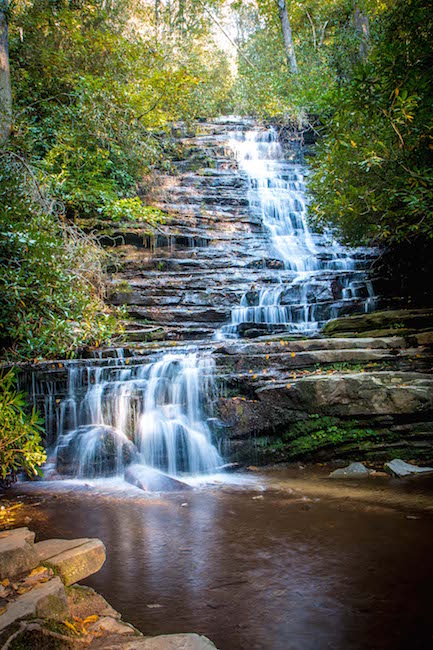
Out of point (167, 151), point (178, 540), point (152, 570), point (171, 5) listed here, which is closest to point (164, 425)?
point (178, 540)

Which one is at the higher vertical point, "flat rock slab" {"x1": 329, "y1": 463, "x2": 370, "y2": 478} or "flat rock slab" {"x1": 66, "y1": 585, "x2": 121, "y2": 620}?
"flat rock slab" {"x1": 66, "y1": 585, "x2": 121, "y2": 620}

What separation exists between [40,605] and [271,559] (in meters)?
1.92

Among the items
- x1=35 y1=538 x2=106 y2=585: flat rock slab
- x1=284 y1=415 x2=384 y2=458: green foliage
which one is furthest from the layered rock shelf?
x1=35 y1=538 x2=106 y2=585: flat rock slab

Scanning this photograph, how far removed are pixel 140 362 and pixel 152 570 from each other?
4.70m

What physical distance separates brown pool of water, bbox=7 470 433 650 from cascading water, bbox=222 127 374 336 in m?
5.22

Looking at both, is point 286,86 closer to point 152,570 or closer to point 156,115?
point 156,115

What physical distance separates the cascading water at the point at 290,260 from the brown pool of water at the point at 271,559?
5216mm

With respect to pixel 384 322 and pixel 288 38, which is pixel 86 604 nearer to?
pixel 384 322

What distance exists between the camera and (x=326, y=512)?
4.44 meters

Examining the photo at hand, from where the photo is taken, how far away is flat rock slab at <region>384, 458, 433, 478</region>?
5.63m

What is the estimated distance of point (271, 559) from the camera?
349 cm

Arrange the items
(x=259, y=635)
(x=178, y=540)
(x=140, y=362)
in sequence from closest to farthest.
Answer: (x=259, y=635), (x=178, y=540), (x=140, y=362)

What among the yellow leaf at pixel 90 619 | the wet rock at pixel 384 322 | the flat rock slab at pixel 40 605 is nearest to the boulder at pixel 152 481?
the yellow leaf at pixel 90 619

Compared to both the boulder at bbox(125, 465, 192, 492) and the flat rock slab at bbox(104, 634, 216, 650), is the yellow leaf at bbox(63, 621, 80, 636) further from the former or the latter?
the boulder at bbox(125, 465, 192, 492)
